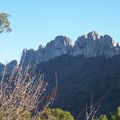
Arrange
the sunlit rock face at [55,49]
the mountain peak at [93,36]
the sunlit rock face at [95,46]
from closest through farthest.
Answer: the sunlit rock face at [95,46] < the mountain peak at [93,36] < the sunlit rock face at [55,49]

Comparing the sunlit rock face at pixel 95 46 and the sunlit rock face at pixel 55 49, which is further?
the sunlit rock face at pixel 55 49

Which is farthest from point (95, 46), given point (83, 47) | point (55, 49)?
point (55, 49)

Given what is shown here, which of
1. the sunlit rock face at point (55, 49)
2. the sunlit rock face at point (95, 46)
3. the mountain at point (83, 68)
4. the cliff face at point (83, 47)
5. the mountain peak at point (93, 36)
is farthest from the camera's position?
the sunlit rock face at point (55, 49)

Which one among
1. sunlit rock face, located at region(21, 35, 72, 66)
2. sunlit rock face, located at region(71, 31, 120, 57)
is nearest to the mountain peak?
sunlit rock face, located at region(71, 31, 120, 57)

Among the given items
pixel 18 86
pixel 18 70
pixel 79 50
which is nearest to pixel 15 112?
pixel 18 86

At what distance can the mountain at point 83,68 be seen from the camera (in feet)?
389

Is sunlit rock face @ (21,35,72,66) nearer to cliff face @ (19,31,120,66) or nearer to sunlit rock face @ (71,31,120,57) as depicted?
cliff face @ (19,31,120,66)

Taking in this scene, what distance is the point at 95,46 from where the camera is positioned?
6368 inches

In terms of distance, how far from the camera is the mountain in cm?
11844

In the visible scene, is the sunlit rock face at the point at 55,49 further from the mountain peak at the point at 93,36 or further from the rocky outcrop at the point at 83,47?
the mountain peak at the point at 93,36

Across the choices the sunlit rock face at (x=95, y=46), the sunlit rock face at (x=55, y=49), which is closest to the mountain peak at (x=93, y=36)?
the sunlit rock face at (x=95, y=46)

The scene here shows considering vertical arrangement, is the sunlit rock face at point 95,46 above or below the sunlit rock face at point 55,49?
below

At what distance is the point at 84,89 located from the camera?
421 feet

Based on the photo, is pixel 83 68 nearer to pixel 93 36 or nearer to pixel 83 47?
pixel 93 36
